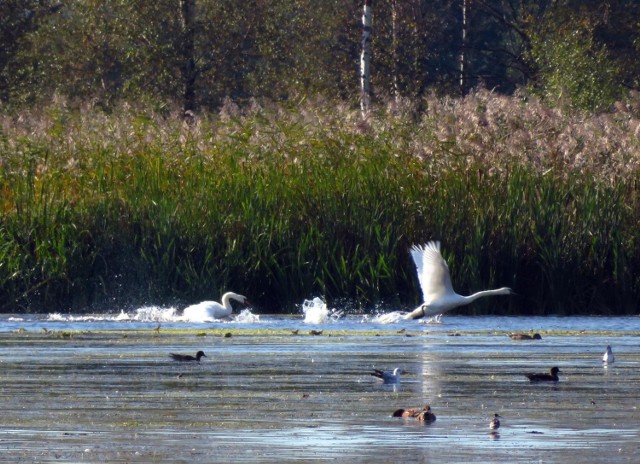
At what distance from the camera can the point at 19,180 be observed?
17.1 meters

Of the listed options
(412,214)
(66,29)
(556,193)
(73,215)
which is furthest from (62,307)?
(66,29)

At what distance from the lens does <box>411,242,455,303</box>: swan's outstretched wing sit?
15000 mm

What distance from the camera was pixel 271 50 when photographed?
3634cm

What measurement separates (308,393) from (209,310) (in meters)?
5.88

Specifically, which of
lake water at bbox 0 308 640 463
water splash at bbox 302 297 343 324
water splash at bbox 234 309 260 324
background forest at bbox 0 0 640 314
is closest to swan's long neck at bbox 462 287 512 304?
lake water at bbox 0 308 640 463

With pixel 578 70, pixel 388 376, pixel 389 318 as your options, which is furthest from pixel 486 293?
pixel 578 70

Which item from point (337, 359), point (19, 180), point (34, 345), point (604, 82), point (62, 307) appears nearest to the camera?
point (337, 359)

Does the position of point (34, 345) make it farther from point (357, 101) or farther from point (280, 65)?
point (280, 65)

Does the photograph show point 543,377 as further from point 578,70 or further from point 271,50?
point 271,50

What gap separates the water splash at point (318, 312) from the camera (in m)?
14.9

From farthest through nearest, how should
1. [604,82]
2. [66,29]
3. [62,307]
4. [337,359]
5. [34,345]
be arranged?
[66,29] < [604,82] < [62,307] < [34,345] < [337,359]

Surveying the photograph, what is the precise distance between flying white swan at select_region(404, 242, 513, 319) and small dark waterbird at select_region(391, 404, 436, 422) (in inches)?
271

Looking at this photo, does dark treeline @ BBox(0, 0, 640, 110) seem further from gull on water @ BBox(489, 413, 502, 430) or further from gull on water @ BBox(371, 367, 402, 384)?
gull on water @ BBox(489, 413, 502, 430)

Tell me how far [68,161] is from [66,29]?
2001cm
